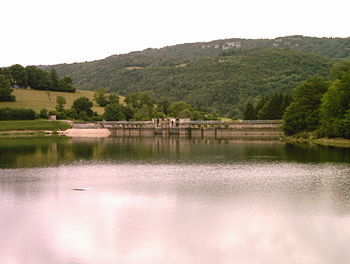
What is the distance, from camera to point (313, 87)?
95750 millimetres

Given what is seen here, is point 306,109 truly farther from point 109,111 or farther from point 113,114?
point 109,111

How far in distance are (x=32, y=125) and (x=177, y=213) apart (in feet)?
352

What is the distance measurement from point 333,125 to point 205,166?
3404 cm

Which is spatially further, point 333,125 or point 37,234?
point 333,125

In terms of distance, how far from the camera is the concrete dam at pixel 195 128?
395ft

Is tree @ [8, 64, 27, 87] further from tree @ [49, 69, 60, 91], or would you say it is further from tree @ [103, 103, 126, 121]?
tree @ [103, 103, 126, 121]

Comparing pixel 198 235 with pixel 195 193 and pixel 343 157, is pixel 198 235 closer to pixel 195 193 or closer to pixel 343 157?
pixel 195 193

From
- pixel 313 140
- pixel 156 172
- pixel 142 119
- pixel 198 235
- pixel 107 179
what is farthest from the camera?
pixel 142 119

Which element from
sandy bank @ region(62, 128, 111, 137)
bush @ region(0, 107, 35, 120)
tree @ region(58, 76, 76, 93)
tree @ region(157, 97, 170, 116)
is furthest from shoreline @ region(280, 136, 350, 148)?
tree @ region(58, 76, 76, 93)

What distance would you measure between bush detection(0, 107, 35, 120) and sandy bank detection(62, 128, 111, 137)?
12.5m

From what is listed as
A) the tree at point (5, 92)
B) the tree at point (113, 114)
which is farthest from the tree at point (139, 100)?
the tree at point (5, 92)

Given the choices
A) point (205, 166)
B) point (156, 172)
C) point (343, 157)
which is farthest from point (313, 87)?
point (156, 172)

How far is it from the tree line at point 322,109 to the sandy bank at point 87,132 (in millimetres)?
56445

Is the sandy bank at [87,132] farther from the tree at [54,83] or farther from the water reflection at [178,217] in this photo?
the water reflection at [178,217]
